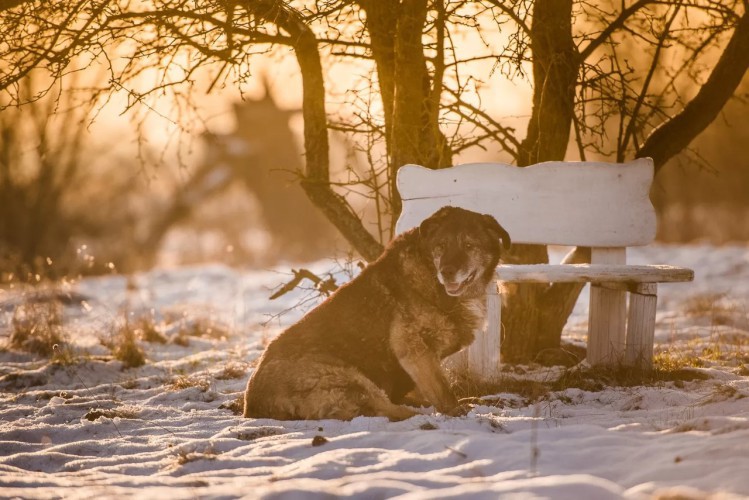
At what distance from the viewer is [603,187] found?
22.8 ft

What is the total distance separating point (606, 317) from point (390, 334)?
8.54 ft

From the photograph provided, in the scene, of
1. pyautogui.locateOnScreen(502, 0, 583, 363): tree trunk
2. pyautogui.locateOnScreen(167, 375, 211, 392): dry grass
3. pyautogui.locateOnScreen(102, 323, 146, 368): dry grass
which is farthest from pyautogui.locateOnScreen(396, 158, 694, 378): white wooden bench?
pyautogui.locateOnScreen(102, 323, 146, 368): dry grass

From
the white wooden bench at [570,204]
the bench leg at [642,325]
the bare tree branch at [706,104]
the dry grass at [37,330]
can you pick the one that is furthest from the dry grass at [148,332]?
the bare tree branch at [706,104]

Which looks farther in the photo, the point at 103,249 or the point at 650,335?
the point at 103,249

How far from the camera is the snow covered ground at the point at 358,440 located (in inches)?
139

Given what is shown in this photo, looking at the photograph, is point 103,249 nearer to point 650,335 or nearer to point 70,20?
point 70,20

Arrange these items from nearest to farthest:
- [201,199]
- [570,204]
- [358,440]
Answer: [358,440] < [570,204] < [201,199]

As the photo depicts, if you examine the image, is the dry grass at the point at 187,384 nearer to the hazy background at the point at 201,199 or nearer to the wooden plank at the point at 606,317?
the wooden plank at the point at 606,317

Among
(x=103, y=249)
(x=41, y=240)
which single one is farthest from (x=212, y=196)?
(x=41, y=240)

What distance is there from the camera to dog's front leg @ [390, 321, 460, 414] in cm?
531

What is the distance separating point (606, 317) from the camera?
6.92m

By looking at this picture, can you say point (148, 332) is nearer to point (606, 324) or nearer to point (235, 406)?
point (235, 406)

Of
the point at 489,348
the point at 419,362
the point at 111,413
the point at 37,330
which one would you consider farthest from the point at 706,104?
the point at 37,330

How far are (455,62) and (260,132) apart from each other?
56.7ft
